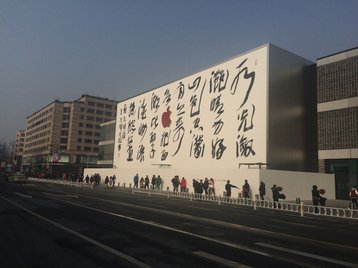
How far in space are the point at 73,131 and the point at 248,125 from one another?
95113mm

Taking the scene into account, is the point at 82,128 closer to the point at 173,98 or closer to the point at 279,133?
the point at 173,98

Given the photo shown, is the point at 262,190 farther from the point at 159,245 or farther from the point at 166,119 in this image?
the point at 166,119

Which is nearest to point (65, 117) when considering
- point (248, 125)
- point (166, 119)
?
point (166, 119)

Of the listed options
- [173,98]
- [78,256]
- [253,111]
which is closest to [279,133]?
[253,111]

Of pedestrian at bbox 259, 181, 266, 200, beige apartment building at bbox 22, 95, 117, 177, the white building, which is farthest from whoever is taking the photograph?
beige apartment building at bbox 22, 95, 117, 177

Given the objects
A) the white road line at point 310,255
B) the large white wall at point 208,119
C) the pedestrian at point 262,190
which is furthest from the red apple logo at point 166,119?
the white road line at point 310,255

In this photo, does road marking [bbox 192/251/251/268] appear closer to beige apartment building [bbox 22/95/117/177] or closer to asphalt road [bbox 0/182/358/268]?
asphalt road [bbox 0/182/358/268]

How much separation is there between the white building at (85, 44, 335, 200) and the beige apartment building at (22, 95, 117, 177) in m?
72.7

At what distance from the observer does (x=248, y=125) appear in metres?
38.2

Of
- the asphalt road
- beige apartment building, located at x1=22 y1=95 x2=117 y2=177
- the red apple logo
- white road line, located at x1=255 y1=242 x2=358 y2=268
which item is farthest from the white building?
beige apartment building, located at x1=22 y1=95 x2=117 y2=177

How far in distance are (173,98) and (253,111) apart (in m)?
16.1

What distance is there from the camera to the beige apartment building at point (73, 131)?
11922 cm

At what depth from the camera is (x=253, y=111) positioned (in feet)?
124

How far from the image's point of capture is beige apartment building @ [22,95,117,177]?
11922cm
